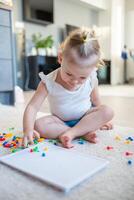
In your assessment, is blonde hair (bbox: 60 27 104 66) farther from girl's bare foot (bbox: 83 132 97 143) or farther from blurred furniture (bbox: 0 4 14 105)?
blurred furniture (bbox: 0 4 14 105)

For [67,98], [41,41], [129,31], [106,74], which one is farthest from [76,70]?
[129,31]

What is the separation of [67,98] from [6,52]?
1.22 metres

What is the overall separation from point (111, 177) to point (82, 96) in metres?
0.45

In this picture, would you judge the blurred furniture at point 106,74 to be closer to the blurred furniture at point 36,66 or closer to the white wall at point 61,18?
the white wall at point 61,18

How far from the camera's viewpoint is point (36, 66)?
3.63 m

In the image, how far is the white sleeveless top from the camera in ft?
3.14

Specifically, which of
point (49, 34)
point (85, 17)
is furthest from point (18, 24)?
point (85, 17)

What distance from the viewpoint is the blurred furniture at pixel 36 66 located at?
3.63m

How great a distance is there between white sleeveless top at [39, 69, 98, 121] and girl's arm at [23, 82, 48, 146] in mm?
31

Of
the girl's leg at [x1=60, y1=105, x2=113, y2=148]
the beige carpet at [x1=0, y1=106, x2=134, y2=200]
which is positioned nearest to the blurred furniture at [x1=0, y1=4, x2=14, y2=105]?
the girl's leg at [x1=60, y1=105, x2=113, y2=148]

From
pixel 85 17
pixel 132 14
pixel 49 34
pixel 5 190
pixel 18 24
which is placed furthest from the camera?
pixel 132 14

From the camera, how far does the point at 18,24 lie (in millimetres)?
3598

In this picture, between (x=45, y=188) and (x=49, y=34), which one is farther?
(x=49, y=34)

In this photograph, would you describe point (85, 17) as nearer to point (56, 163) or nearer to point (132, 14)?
point (132, 14)
